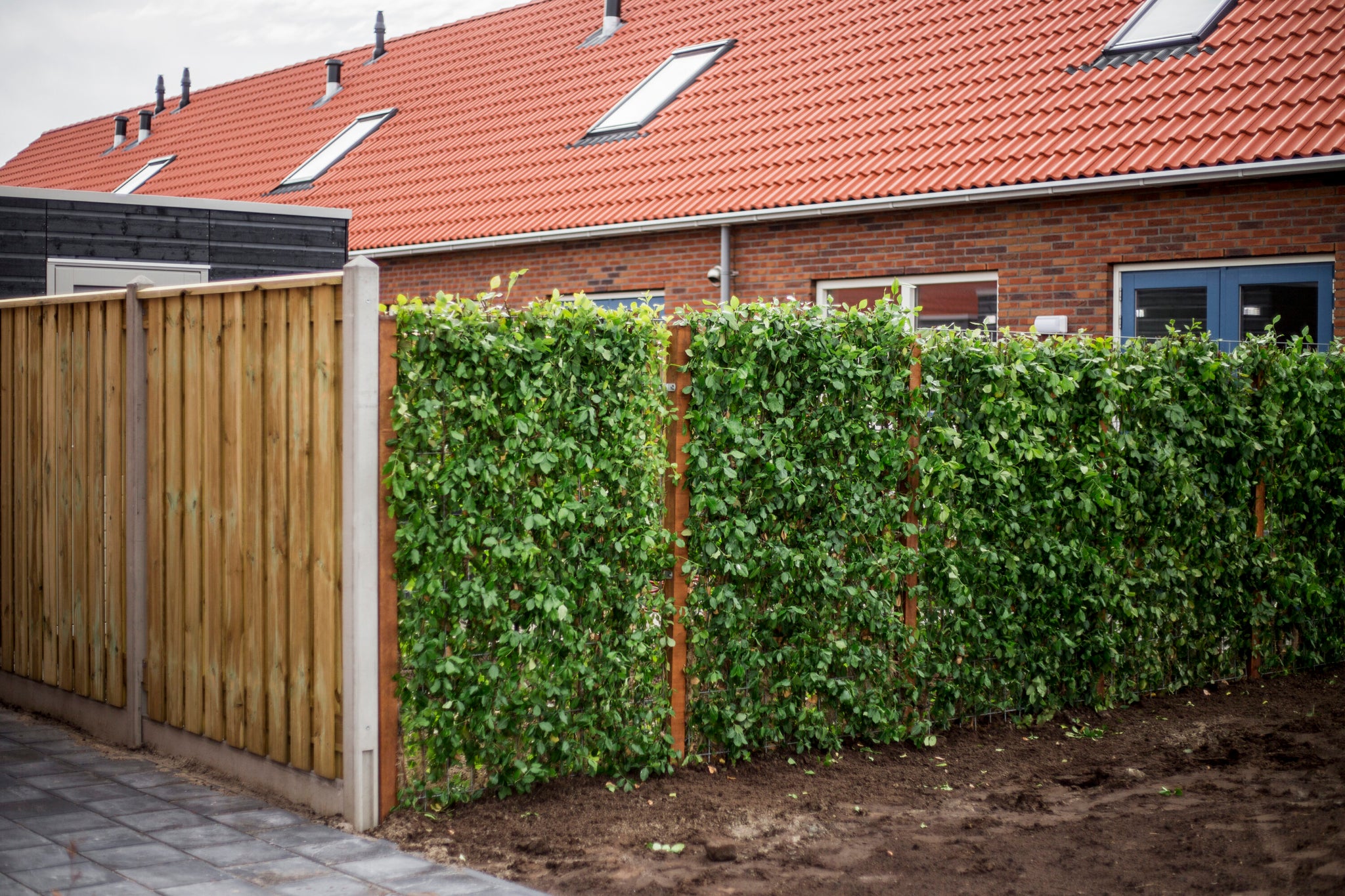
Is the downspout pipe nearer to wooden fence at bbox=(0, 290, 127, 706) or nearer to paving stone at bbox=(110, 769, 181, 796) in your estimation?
wooden fence at bbox=(0, 290, 127, 706)

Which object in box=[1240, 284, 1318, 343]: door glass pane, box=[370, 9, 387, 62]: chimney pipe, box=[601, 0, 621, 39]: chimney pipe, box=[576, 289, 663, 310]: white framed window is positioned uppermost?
box=[370, 9, 387, 62]: chimney pipe

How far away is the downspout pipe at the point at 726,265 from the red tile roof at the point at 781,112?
30 centimetres

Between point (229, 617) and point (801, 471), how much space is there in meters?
2.59

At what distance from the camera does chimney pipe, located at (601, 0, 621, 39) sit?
19.0 m

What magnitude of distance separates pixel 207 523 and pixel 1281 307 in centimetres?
848

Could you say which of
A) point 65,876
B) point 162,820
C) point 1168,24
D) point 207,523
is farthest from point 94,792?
point 1168,24

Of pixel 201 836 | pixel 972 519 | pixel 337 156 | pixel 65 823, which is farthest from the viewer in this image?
pixel 337 156

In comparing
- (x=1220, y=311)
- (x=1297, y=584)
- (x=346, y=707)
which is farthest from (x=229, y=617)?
(x=1220, y=311)

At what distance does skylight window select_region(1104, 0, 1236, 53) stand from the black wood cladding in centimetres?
799

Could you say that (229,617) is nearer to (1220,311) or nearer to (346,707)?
(346,707)

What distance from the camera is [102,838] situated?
4.67 m

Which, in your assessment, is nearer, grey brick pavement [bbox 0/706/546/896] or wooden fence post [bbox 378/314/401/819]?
grey brick pavement [bbox 0/706/546/896]

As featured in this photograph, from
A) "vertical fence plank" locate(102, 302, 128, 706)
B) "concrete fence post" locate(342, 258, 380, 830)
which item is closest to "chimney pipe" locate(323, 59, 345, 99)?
"vertical fence plank" locate(102, 302, 128, 706)

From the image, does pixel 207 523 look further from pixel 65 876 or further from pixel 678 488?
pixel 678 488
